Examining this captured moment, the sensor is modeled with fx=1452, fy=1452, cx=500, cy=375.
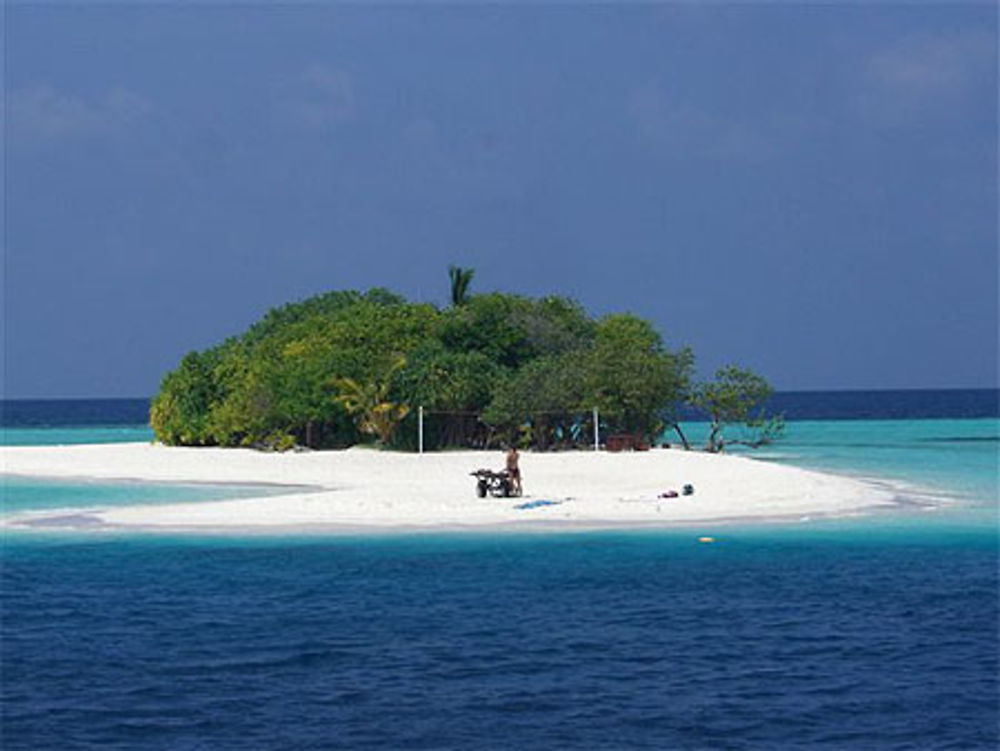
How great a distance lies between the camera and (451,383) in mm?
50000

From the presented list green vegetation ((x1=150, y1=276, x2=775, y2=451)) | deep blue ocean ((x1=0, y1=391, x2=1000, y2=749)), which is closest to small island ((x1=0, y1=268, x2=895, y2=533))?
green vegetation ((x1=150, y1=276, x2=775, y2=451))

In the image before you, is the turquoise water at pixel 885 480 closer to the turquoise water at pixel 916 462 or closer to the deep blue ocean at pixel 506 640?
the turquoise water at pixel 916 462

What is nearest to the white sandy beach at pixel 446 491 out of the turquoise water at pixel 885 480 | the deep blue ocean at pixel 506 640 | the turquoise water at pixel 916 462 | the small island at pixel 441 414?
the small island at pixel 441 414

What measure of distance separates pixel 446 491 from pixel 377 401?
60.9 ft

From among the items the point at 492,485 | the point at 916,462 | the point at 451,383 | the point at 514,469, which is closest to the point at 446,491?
the point at 492,485

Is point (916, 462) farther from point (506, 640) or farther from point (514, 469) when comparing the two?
point (506, 640)

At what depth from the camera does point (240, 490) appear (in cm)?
3809

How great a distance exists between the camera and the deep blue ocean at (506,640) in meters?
12.7

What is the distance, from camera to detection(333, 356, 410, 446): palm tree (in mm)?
51250

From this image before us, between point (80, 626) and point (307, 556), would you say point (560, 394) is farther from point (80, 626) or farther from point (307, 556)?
point (80, 626)

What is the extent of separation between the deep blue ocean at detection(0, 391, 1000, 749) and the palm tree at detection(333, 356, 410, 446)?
25.5m

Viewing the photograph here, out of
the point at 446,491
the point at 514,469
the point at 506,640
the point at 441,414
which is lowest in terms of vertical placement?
the point at 506,640

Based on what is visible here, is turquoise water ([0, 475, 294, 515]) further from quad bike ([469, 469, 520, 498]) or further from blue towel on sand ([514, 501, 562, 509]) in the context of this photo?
blue towel on sand ([514, 501, 562, 509])

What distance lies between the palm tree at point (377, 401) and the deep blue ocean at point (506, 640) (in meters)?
25.5
